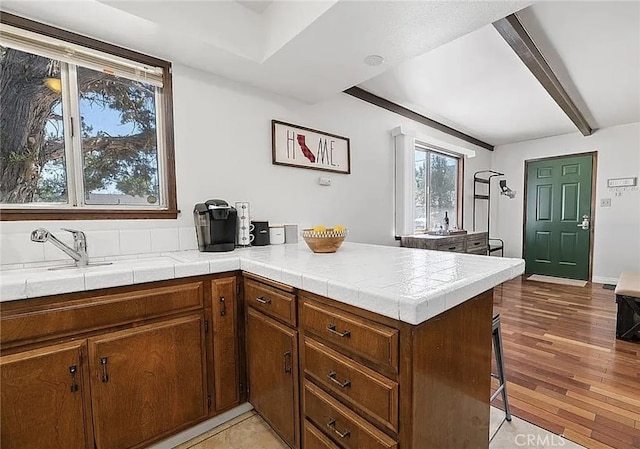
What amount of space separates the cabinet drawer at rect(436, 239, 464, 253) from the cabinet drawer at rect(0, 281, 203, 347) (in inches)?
105

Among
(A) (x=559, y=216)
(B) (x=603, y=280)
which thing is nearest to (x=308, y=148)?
(A) (x=559, y=216)

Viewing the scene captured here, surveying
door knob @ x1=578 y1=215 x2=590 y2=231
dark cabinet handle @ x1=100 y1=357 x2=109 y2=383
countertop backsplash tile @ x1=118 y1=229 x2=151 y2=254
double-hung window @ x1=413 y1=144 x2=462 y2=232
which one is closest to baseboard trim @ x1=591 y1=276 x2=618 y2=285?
door knob @ x1=578 y1=215 x2=590 y2=231

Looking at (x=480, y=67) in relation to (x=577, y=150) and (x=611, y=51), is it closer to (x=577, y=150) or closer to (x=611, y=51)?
(x=611, y=51)

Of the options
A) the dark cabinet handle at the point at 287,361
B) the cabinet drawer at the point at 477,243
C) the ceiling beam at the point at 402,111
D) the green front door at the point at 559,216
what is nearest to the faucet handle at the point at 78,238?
the dark cabinet handle at the point at 287,361

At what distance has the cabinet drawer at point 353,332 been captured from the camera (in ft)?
2.97

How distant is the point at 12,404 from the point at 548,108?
16.7 ft

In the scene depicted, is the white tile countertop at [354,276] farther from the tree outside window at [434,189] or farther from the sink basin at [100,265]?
the tree outside window at [434,189]

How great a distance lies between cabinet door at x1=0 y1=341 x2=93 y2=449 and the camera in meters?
1.10

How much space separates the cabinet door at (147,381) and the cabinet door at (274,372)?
0.25 meters

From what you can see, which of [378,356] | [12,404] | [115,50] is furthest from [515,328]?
[115,50]

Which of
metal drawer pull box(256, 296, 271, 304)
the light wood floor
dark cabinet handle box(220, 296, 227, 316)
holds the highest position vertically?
metal drawer pull box(256, 296, 271, 304)

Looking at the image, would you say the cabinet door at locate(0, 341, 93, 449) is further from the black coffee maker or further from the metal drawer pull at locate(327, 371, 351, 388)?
the metal drawer pull at locate(327, 371, 351, 388)

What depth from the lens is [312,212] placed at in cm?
274

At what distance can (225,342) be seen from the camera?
1616 mm
